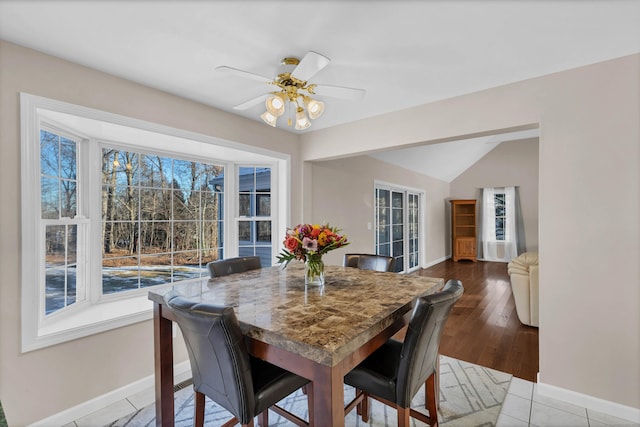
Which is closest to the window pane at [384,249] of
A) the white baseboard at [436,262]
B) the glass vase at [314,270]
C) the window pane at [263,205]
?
the white baseboard at [436,262]

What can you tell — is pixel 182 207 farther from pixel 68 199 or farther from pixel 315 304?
pixel 315 304

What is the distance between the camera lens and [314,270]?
1779 mm

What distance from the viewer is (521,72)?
2.06 m

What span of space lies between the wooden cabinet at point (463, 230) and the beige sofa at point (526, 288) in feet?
15.0

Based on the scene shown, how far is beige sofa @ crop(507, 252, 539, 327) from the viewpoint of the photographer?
10.6 ft

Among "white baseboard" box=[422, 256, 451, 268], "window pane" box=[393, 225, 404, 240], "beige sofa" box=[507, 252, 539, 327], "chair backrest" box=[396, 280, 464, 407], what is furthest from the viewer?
"white baseboard" box=[422, 256, 451, 268]

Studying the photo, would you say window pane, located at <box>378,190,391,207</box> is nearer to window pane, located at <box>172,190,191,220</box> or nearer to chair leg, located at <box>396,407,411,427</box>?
window pane, located at <box>172,190,191,220</box>

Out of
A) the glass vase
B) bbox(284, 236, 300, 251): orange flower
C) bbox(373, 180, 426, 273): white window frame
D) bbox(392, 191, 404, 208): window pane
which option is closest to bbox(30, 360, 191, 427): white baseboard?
the glass vase

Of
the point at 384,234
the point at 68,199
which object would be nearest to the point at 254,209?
the point at 68,199

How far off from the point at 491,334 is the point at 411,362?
2.53 meters

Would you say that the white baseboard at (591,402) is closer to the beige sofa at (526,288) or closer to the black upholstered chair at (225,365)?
the beige sofa at (526,288)

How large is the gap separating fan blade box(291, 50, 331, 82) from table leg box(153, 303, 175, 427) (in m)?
1.48

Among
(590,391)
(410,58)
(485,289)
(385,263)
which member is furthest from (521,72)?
(485,289)

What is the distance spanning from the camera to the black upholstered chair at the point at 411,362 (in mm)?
1252
